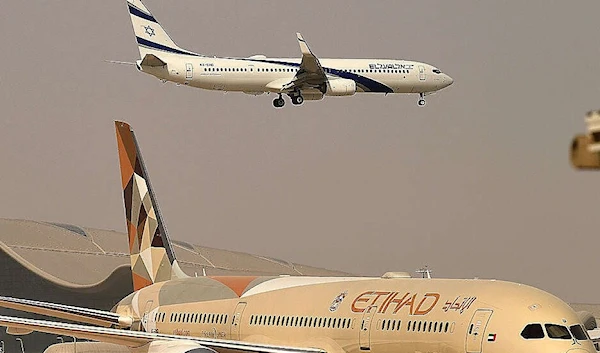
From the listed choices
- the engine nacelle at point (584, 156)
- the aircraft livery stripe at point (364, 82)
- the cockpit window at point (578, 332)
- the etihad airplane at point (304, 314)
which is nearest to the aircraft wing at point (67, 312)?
the etihad airplane at point (304, 314)

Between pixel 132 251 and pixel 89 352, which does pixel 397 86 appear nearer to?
pixel 89 352

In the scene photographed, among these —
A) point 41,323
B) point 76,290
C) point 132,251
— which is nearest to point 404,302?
point 41,323

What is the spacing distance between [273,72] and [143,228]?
69.1 feet

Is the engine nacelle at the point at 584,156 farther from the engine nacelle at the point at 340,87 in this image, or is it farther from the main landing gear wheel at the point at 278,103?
the engine nacelle at the point at 340,87

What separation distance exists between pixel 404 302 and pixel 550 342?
486 centimetres

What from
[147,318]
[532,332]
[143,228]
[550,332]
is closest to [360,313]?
[532,332]

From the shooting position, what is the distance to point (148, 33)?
6369 cm

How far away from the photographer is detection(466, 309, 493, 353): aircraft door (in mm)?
24344

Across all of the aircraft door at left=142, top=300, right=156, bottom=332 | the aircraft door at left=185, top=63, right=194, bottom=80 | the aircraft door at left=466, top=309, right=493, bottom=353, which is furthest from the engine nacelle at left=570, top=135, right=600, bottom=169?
the aircraft door at left=185, top=63, right=194, bottom=80

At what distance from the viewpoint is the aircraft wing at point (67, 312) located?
31062 millimetres

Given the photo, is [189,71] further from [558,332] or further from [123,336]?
[558,332]

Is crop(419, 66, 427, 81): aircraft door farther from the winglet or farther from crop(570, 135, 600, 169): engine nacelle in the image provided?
crop(570, 135, 600, 169): engine nacelle

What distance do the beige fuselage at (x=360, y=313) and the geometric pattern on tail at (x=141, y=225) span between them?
7.94 feet

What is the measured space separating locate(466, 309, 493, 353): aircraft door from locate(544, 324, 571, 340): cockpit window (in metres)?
1.48
